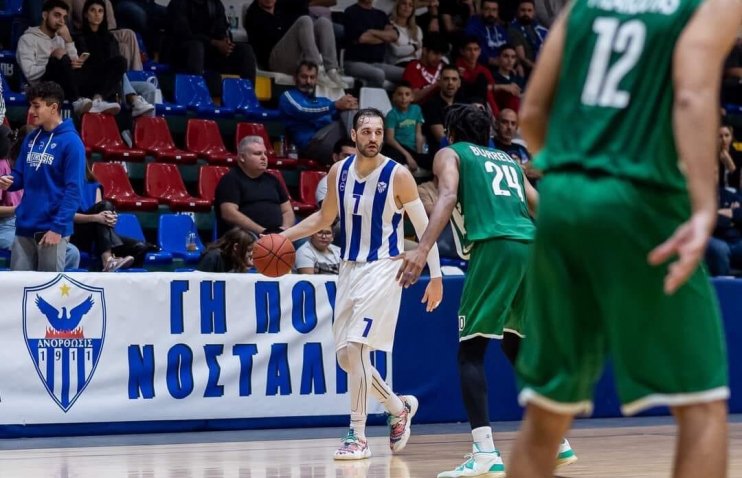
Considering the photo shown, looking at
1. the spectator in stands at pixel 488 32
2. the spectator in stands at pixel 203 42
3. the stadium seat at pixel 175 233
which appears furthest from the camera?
the spectator in stands at pixel 488 32

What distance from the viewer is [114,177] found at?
42.0 ft

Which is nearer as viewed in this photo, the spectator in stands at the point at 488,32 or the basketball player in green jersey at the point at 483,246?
the basketball player in green jersey at the point at 483,246

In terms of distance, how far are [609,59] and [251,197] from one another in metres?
8.59

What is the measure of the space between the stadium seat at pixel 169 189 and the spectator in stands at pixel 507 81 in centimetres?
485

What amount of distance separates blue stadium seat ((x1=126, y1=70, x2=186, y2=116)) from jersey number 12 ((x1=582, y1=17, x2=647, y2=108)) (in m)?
11.2

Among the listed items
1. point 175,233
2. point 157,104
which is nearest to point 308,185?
point 157,104

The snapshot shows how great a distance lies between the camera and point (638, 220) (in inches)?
122

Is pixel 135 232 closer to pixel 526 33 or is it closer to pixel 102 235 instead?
pixel 102 235

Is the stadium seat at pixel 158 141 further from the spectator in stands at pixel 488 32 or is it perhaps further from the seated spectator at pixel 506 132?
the spectator in stands at pixel 488 32

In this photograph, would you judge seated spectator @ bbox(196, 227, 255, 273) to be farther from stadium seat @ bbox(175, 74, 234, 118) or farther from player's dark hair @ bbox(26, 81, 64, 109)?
stadium seat @ bbox(175, 74, 234, 118)

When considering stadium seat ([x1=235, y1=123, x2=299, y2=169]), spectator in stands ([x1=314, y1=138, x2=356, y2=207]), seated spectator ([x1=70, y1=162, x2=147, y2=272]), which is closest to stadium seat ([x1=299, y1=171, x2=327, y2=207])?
spectator in stands ([x1=314, y1=138, x2=356, y2=207])

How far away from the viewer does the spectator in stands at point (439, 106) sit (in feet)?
49.3

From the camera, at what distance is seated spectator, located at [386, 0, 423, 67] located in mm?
16500

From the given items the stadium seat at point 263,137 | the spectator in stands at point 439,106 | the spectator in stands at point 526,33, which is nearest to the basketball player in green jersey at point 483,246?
the stadium seat at point 263,137
